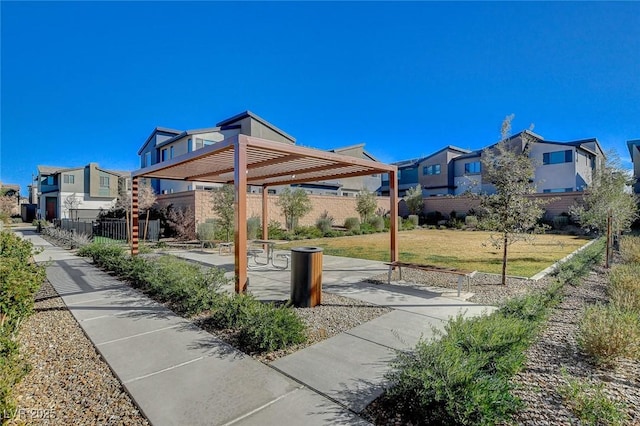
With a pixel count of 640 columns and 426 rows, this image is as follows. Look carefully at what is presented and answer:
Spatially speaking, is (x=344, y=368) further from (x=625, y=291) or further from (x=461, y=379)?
(x=625, y=291)

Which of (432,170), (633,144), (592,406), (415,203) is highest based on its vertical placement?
(633,144)

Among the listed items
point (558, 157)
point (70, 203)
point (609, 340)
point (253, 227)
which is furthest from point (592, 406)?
point (70, 203)

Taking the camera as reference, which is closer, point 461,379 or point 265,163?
point 461,379

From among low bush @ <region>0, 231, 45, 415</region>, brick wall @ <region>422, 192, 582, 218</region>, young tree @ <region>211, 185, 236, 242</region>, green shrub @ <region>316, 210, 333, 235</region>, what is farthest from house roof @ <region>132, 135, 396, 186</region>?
brick wall @ <region>422, 192, 582, 218</region>

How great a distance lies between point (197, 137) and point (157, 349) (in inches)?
1019

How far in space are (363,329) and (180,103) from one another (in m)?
21.3

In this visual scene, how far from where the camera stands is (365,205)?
90.0ft

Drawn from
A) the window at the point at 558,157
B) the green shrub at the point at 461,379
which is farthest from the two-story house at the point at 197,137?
the window at the point at 558,157

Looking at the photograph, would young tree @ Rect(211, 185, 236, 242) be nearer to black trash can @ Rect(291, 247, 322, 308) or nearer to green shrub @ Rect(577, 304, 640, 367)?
black trash can @ Rect(291, 247, 322, 308)

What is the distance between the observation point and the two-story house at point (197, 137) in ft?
89.6

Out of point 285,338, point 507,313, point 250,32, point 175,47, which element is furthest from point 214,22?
point 507,313

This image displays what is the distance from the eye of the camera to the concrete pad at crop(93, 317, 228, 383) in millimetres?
3729

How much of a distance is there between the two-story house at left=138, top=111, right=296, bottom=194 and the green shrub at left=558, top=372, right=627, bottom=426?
84.1 feet

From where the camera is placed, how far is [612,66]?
41.7 ft
